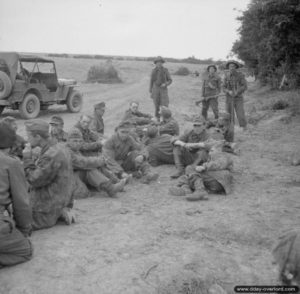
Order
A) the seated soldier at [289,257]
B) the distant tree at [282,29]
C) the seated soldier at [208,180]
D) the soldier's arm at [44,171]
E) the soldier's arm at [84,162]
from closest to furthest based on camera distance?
the seated soldier at [289,257], the soldier's arm at [44,171], the soldier's arm at [84,162], the seated soldier at [208,180], the distant tree at [282,29]

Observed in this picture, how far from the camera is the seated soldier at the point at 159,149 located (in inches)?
285

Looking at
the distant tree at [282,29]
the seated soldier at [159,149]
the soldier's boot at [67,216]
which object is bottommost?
the soldier's boot at [67,216]

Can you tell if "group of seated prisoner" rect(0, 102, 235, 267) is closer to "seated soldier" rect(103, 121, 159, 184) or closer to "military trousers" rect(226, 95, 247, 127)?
"seated soldier" rect(103, 121, 159, 184)

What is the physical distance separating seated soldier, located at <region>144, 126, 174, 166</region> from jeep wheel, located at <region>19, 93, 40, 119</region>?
5.41 metres

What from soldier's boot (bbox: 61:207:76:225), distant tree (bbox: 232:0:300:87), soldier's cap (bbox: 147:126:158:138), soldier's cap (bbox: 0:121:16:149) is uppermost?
distant tree (bbox: 232:0:300:87)

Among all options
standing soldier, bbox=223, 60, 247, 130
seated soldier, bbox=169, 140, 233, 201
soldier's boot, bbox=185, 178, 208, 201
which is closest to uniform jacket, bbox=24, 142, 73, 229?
soldier's boot, bbox=185, 178, 208, 201

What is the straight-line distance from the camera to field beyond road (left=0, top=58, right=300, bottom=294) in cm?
345

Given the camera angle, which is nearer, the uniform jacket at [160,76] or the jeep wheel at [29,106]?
the uniform jacket at [160,76]

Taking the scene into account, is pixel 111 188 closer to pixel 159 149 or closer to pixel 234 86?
pixel 159 149

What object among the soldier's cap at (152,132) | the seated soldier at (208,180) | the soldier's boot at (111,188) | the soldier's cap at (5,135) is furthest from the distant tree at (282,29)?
the soldier's cap at (5,135)

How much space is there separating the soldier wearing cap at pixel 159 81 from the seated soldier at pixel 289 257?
29.4 feet

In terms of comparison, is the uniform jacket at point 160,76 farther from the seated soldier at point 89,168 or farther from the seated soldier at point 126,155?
the seated soldier at point 89,168

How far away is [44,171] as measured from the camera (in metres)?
4.21

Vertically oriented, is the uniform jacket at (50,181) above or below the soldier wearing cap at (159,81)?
below
